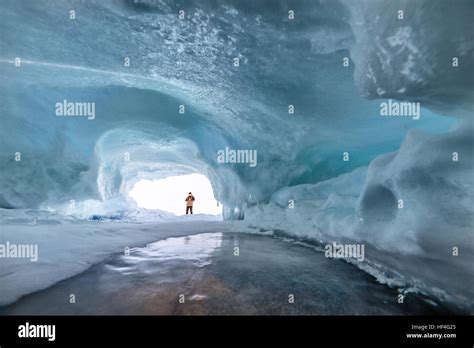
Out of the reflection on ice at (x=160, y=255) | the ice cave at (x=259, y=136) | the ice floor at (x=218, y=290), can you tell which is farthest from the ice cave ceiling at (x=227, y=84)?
the reflection on ice at (x=160, y=255)

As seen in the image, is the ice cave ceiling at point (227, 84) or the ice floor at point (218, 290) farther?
the ice cave ceiling at point (227, 84)

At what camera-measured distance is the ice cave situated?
2.94 metres

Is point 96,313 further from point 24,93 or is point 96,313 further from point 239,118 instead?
point 24,93

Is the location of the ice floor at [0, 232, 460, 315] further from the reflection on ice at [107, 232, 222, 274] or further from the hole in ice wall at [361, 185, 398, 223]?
the hole in ice wall at [361, 185, 398, 223]

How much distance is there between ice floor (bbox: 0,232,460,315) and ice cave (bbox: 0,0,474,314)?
0.03m

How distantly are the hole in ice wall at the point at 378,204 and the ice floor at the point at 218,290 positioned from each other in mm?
876

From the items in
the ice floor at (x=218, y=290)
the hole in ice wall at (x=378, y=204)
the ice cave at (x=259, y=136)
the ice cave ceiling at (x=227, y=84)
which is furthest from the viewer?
the hole in ice wall at (x=378, y=204)

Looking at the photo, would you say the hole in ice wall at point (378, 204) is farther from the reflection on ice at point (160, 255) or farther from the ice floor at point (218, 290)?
the reflection on ice at point (160, 255)

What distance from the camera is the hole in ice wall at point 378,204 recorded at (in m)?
3.99

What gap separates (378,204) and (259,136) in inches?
250

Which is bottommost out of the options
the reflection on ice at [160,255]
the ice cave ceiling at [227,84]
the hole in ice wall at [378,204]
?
the reflection on ice at [160,255]

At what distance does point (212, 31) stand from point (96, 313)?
213 inches

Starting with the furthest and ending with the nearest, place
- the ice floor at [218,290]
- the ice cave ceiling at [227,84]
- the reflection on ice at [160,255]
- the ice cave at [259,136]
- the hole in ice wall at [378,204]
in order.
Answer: the hole in ice wall at [378,204] < the ice cave ceiling at [227,84] < the reflection on ice at [160,255] < the ice cave at [259,136] < the ice floor at [218,290]
